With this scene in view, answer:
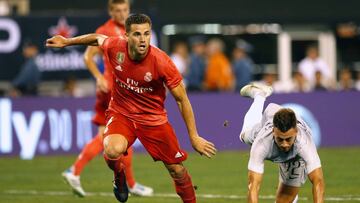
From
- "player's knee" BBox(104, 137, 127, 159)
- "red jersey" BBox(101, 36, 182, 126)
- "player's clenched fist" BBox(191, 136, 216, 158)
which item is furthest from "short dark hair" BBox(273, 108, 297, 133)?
"player's knee" BBox(104, 137, 127, 159)

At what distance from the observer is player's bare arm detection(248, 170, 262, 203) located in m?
9.95

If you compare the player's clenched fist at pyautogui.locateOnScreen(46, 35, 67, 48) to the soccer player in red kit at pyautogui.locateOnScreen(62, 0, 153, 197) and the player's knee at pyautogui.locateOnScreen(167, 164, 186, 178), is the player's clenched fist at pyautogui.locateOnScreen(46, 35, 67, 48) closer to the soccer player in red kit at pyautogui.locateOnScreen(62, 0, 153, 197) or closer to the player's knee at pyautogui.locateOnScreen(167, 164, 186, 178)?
the player's knee at pyautogui.locateOnScreen(167, 164, 186, 178)

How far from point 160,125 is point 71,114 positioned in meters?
9.31

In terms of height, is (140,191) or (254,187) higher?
(254,187)

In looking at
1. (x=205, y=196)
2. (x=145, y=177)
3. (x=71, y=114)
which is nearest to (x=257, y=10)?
(x=71, y=114)

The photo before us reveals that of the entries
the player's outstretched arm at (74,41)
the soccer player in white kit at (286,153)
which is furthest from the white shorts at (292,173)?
the player's outstretched arm at (74,41)

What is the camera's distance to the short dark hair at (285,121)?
10078mm

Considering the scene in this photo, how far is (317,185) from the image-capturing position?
33.1ft

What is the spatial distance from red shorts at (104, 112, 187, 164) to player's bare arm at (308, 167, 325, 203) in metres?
1.69

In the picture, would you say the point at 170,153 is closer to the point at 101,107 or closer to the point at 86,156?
the point at 86,156

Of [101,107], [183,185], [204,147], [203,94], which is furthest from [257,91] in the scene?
[203,94]

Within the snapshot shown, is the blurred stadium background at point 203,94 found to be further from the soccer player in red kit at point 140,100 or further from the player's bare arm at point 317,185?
the player's bare arm at point 317,185

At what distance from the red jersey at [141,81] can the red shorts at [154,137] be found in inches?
2.7

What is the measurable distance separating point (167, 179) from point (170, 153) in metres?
5.04
